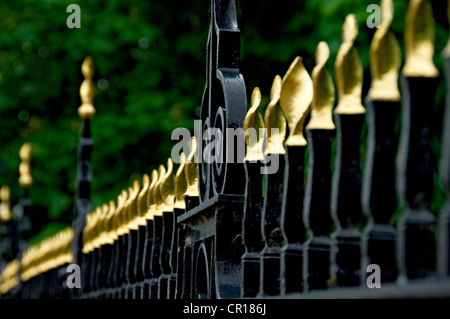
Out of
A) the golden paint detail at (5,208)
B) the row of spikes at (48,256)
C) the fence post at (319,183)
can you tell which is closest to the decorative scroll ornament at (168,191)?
the fence post at (319,183)

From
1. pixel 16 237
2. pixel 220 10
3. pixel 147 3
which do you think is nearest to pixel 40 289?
pixel 16 237

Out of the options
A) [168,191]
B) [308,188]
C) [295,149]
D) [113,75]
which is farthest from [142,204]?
[113,75]

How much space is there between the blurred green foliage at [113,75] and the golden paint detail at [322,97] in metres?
8.12

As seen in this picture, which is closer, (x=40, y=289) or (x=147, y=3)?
(x=40, y=289)

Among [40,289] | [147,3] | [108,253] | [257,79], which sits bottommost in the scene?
[40,289]

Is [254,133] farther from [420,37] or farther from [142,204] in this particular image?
[142,204]

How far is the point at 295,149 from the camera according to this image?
6.41 feet

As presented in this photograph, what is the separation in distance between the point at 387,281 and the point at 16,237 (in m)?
7.98

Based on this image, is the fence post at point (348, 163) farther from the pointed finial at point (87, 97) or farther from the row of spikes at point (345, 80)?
the pointed finial at point (87, 97)

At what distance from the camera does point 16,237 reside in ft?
29.4

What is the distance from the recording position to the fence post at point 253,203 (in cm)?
219
